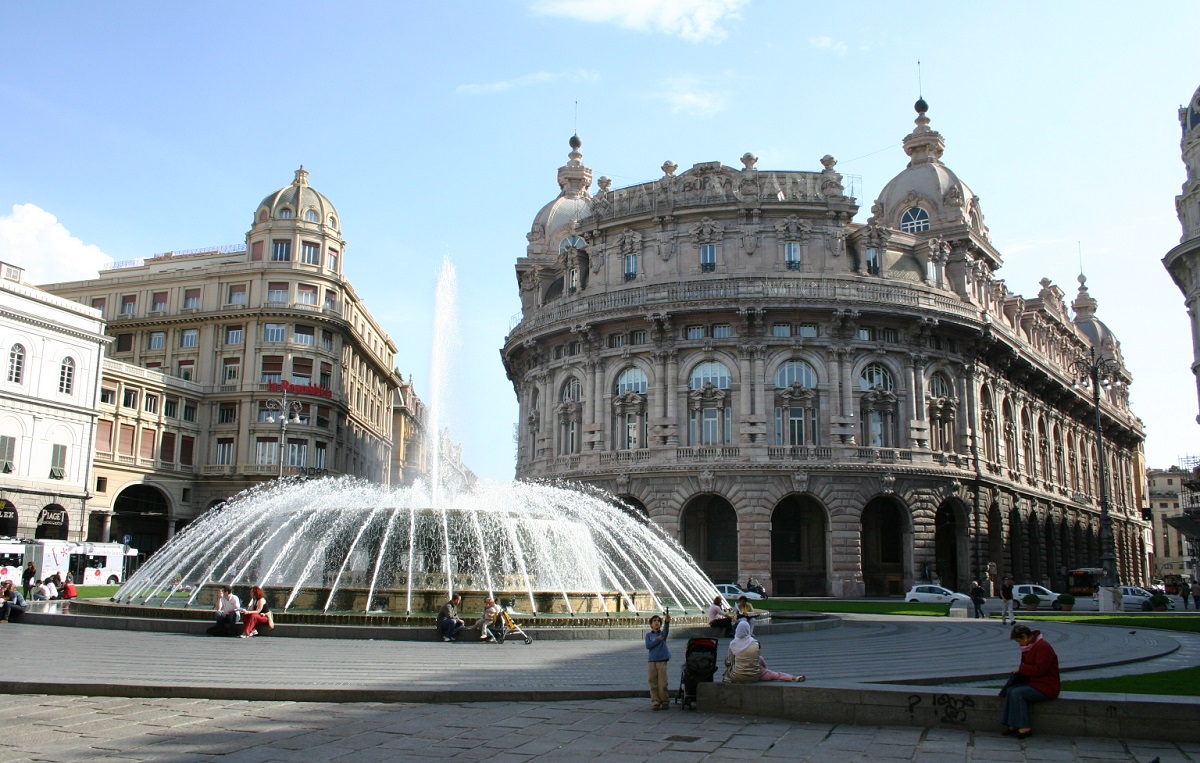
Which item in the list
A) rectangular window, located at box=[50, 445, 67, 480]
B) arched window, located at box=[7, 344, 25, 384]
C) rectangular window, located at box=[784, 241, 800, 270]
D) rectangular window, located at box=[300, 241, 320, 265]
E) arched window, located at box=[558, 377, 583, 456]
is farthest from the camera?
rectangular window, located at box=[300, 241, 320, 265]

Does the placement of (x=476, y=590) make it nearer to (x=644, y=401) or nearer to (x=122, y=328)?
(x=644, y=401)

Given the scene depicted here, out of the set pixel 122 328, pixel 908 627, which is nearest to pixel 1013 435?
pixel 908 627

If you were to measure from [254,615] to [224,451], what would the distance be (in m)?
46.6

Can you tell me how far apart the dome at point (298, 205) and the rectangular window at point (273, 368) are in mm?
9224

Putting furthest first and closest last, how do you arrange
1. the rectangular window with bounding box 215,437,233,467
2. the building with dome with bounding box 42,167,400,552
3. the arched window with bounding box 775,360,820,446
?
the rectangular window with bounding box 215,437,233,467 < the building with dome with bounding box 42,167,400,552 < the arched window with bounding box 775,360,820,446

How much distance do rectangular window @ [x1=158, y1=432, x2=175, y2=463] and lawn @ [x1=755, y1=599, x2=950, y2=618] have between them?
3841 cm

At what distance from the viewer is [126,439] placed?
56562 mm

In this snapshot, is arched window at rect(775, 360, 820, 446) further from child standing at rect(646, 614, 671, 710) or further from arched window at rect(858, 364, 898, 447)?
child standing at rect(646, 614, 671, 710)

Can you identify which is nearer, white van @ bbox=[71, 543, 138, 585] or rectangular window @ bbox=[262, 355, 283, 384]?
white van @ bbox=[71, 543, 138, 585]

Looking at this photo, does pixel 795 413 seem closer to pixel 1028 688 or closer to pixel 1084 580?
pixel 1084 580

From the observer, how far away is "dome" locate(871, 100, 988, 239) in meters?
54.4

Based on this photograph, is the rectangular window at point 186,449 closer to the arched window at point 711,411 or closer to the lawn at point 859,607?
the arched window at point 711,411

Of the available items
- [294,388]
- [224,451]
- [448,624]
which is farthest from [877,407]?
[224,451]

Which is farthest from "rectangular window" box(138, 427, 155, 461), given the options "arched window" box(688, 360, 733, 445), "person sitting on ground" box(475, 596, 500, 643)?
"person sitting on ground" box(475, 596, 500, 643)
